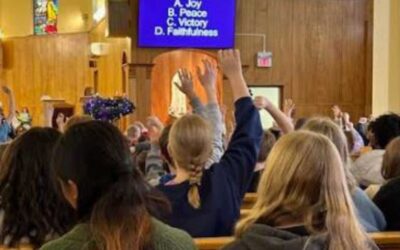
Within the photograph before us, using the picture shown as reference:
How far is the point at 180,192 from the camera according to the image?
2.80 m

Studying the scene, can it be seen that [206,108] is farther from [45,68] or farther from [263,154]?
[45,68]

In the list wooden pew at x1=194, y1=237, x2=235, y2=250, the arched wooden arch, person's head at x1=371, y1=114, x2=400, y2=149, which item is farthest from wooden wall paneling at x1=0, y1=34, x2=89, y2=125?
wooden pew at x1=194, y1=237, x2=235, y2=250

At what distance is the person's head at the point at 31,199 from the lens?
6.61 feet

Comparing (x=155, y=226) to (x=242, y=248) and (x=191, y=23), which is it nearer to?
(x=242, y=248)

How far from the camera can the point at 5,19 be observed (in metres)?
17.3

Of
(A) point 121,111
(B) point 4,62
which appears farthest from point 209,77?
(B) point 4,62

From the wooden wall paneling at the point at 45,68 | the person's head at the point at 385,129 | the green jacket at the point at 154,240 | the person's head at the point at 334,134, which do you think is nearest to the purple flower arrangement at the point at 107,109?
the person's head at the point at 385,129

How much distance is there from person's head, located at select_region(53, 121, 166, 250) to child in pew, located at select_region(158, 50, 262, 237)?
3.48 ft

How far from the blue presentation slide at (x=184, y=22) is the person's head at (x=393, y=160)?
8.39 m

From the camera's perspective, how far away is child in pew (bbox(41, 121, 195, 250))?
5.30 ft

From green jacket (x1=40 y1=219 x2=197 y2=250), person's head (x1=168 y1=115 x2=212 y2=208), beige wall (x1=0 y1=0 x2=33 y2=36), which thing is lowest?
green jacket (x1=40 y1=219 x2=197 y2=250)

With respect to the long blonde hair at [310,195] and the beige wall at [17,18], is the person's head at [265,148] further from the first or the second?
the beige wall at [17,18]

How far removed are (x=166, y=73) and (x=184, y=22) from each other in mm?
943

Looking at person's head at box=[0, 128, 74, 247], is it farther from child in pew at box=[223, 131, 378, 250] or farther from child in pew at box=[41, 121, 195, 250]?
child in pew at box=[223, 131, 378, 250]
